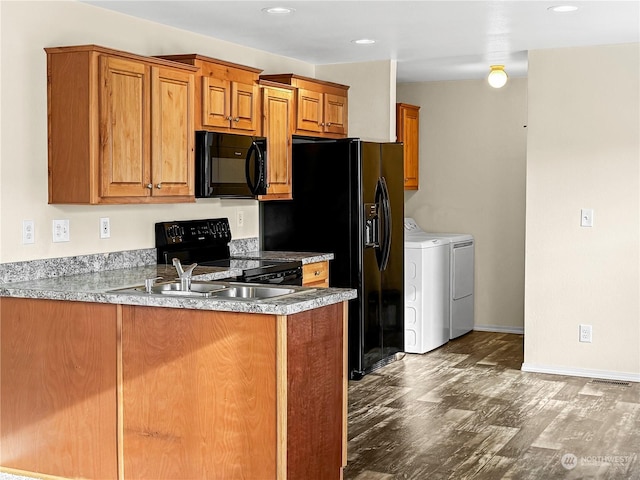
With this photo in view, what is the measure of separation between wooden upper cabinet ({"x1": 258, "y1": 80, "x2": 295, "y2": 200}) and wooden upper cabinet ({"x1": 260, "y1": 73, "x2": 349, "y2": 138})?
0.48 ft

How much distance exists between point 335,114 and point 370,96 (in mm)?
319

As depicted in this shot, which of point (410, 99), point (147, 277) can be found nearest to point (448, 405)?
point (147, 277)

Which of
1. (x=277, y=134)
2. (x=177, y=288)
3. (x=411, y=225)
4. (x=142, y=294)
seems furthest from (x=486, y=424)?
(x=411, y=225)

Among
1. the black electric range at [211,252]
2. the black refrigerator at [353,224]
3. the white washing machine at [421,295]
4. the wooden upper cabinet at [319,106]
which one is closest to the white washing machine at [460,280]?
the white washing machine at [421,295]

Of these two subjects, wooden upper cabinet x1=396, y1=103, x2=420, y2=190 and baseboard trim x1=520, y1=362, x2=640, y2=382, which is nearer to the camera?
baseboard trim x1=520, y1=362, x2=640, y2=382

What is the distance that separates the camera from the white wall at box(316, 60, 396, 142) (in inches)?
247

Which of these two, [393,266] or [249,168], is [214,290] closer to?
[249,168]

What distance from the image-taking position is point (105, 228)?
445cm

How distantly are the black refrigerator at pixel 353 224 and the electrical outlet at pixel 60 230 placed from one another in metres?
1.96

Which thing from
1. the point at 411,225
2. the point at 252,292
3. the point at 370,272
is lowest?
the point at 370,272

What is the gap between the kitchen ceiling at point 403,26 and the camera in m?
4.38

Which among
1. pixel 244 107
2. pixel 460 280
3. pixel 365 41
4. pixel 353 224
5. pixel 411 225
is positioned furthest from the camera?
pixel 411 225

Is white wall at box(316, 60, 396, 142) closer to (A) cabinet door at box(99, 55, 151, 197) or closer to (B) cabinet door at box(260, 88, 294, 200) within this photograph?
(B) cabinet door at box(260, 88, 294, 200)

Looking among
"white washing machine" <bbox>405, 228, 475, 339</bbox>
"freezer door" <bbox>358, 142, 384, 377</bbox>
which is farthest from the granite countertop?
"white washing machine" <bbox>405, 228, 475, 339</bbox>
